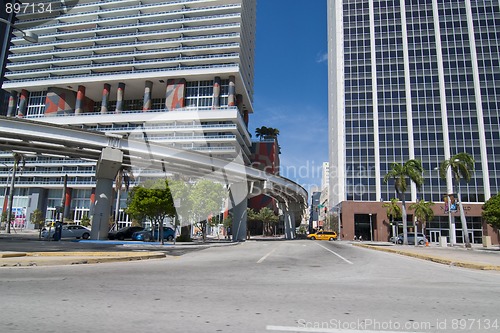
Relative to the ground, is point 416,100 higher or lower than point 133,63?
lower

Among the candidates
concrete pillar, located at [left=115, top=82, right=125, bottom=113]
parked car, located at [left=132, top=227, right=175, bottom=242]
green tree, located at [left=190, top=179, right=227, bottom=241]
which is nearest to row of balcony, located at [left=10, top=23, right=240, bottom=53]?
concrete pillar, located at [left=115, top=82, right=125, bottom=113]

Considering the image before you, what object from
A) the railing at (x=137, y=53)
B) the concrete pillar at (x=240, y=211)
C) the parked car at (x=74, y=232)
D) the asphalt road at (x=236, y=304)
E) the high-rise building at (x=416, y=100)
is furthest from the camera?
the railing at (x=137, y=53)

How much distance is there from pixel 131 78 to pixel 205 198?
155ft

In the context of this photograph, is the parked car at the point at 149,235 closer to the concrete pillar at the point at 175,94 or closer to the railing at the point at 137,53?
the concrete pillar at the point at 175,94

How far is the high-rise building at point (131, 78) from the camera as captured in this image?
72.3m

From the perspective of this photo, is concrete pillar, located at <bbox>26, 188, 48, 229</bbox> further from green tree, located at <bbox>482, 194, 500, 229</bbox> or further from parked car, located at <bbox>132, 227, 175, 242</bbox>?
green tree, located at <bbox>482, 194, 500, 229</bbox>

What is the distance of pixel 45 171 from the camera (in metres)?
74.6

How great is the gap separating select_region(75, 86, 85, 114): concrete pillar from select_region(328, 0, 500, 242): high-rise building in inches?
2392

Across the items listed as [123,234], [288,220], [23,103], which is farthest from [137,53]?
[123,234]

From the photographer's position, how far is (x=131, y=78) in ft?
246

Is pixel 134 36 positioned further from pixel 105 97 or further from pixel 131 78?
pixel 105 97

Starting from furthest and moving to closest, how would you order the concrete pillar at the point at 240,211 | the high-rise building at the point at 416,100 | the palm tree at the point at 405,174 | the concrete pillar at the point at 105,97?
the concrete pillar at the point at 105,97, the high-rise building at the point at 416,100, the palm tree at the point at 405,174, the concrete pillar at the point at 240,211

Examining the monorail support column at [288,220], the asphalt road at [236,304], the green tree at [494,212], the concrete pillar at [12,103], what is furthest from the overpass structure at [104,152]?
the concrete pillar at [12,103]

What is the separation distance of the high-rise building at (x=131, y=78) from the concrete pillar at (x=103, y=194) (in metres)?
39.3
